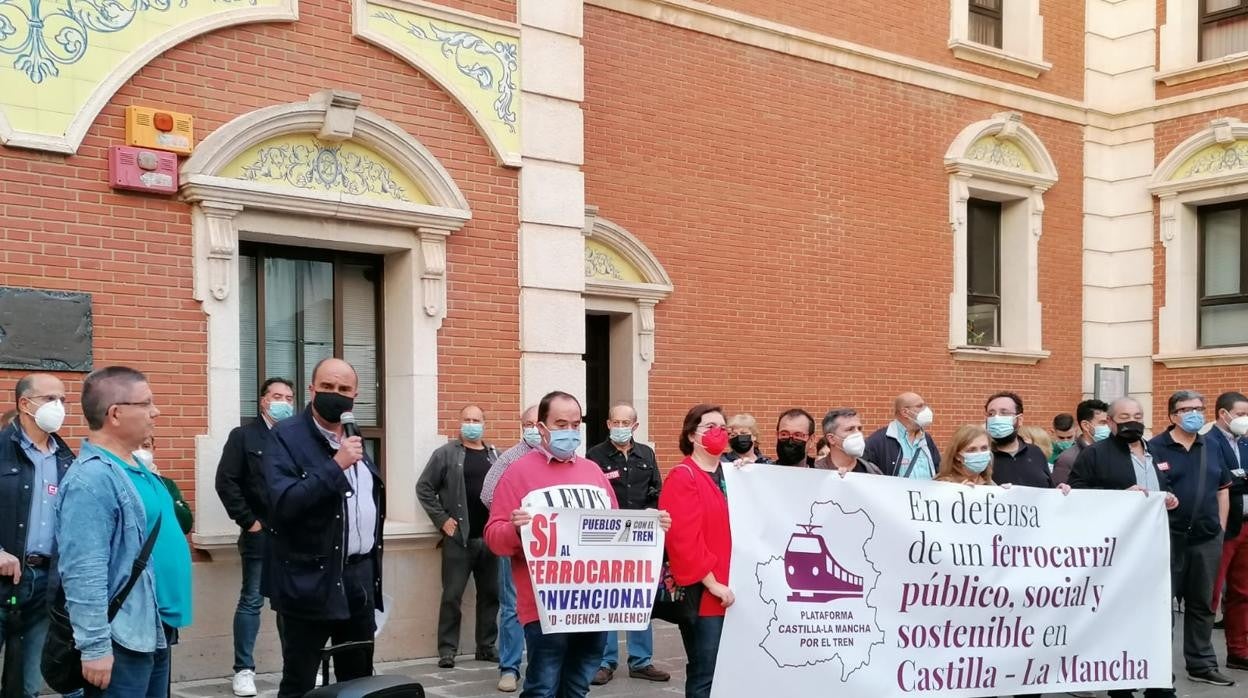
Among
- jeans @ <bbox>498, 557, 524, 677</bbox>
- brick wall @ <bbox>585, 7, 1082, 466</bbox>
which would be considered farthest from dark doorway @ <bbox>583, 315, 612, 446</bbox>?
jeans @ <bbox>498, 557, 524, 677</bbox>

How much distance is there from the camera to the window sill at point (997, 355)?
1585 cm

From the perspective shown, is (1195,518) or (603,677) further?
(603,677)

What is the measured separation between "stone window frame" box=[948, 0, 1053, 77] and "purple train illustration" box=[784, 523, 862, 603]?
1008cm

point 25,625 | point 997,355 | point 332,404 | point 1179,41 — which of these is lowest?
point 25,625

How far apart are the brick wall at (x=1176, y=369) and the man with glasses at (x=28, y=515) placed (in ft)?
43.8

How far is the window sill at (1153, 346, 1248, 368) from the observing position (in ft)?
53.2

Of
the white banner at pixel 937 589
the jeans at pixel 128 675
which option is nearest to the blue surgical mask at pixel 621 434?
the white banner at pixel 937 589

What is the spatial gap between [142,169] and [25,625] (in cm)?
317

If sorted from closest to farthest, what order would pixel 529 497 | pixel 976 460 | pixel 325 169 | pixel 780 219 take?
pixel 529 497 < pixel 976 460 < pixel 325 169 < pixel 780 219

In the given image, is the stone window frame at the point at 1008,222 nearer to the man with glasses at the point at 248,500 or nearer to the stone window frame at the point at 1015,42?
the stone window frame at the point at 1015,42

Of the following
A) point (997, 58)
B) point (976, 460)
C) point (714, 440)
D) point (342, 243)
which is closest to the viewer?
point (714, 440)

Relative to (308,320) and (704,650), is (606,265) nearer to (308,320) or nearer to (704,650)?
(308,320)

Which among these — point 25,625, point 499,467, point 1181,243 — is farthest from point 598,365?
point 1181,243

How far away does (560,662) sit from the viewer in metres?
6.52
